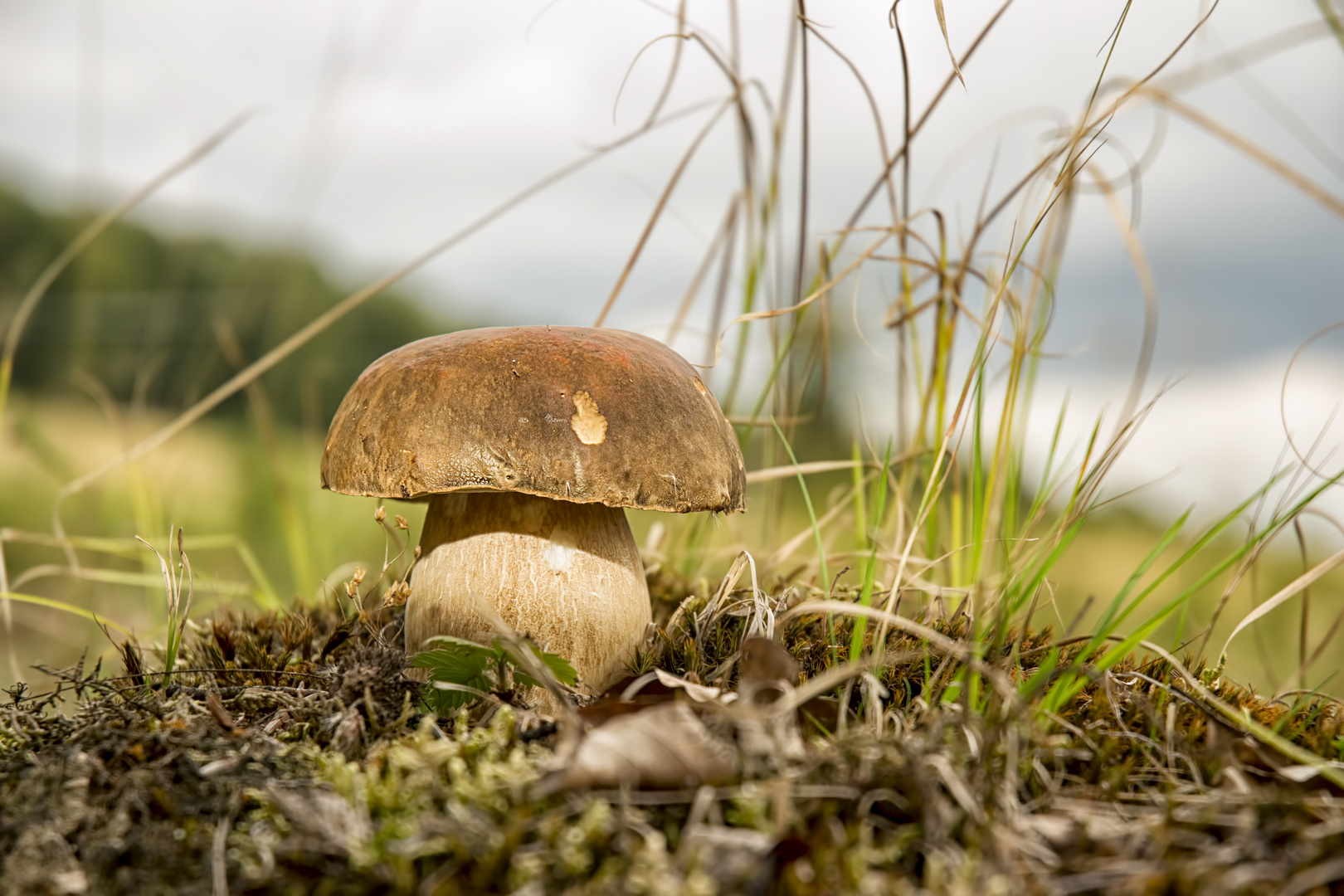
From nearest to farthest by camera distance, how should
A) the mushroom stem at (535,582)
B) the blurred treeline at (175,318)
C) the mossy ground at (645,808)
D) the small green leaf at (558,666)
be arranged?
the mossy ground at (645,808) < the small green leaf at (558,666) < the mushroom stem at (535,582) < the blurred treeline at (175,318)

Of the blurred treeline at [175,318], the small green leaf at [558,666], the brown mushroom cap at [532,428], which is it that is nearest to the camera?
the small green leaf at [558,666]

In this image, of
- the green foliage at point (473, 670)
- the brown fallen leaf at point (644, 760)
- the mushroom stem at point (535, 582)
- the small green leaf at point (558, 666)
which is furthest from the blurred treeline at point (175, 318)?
the brown fallen leaf at point (644, 760)

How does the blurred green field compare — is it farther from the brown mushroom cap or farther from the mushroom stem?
the brown mushroom cap

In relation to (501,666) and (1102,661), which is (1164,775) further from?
(501,666)

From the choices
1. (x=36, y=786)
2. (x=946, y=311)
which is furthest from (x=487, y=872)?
(x=946, y=311)

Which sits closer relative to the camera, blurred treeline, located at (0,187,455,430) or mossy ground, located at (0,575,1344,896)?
mossy ground, located at (0,575,1344,896)

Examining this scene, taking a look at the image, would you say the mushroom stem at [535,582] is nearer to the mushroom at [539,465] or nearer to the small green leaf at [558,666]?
the mushroom at [539,465]

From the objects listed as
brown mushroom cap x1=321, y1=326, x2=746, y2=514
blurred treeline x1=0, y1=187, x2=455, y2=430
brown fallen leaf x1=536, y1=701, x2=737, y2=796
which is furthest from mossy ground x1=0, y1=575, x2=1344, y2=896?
blurred treeline x1=0, y1=187, x2=455, y2=430
